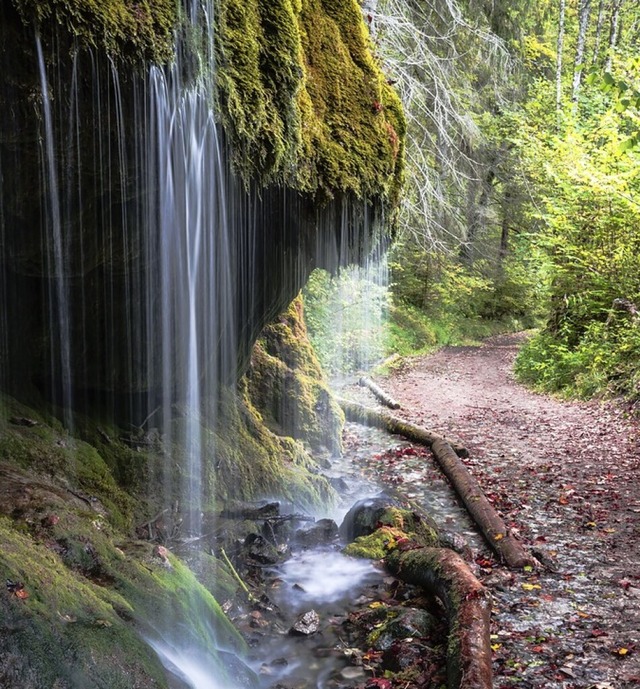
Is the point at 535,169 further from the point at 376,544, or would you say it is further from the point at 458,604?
the point at 458,604

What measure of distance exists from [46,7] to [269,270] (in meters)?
3.82

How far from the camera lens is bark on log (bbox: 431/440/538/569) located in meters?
5.57

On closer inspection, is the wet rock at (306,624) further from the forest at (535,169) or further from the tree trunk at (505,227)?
the tree trunk at (505,227)

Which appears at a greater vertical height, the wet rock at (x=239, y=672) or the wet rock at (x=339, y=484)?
the wet rock at (x=239, y=672)

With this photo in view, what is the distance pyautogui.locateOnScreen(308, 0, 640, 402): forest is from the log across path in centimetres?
337

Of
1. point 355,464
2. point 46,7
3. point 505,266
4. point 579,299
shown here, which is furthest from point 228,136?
point 505,266

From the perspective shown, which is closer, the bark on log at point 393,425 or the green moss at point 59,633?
the green moss at point 59,633

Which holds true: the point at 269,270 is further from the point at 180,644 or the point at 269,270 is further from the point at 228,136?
the point at 180,644

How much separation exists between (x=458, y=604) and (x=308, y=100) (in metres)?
4.13

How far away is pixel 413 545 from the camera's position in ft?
→ 18.5

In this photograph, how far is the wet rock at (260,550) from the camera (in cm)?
556

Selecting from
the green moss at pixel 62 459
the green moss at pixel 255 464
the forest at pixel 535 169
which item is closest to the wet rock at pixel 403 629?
the green moss at pixel 62 459

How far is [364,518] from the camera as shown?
6336 millimetres

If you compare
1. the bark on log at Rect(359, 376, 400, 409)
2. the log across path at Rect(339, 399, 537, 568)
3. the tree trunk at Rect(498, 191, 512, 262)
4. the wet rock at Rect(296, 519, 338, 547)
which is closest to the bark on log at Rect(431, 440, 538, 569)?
the log across path at Rect(339, 399, 537, 568)
